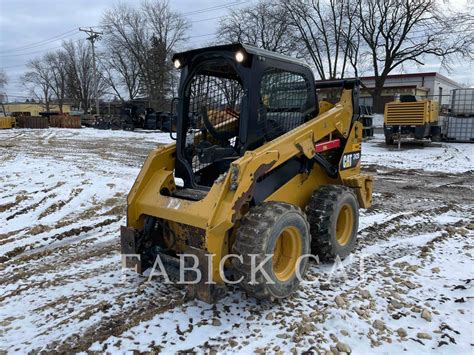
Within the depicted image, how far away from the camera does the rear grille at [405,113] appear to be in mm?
17219

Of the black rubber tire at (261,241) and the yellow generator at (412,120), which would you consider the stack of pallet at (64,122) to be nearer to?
the yellow generator at (412,120)

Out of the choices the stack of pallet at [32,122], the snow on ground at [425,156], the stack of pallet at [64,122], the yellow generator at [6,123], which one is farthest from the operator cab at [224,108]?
the yellow generator at [6,123]

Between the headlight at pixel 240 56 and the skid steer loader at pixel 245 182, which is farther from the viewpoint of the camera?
the headlight at pixel 240 56

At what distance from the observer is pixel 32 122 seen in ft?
113

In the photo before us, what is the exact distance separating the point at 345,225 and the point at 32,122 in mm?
35572

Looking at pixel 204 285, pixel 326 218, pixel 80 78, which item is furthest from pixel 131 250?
pixel 80 78

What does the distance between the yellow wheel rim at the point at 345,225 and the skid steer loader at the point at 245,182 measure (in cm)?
1

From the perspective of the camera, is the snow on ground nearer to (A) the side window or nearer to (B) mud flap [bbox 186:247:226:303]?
(A) the side window

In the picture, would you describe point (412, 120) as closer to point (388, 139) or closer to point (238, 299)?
point (388, 139)

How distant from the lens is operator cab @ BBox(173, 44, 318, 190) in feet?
12.4

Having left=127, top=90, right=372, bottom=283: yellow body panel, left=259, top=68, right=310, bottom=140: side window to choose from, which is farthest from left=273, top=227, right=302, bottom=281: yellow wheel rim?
left=259, top=68, right=310, bottom=140: side window

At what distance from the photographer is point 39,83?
7406 centimetres

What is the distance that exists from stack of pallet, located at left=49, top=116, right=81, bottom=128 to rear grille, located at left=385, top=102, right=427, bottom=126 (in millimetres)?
27202

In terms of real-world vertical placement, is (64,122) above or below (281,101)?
below
